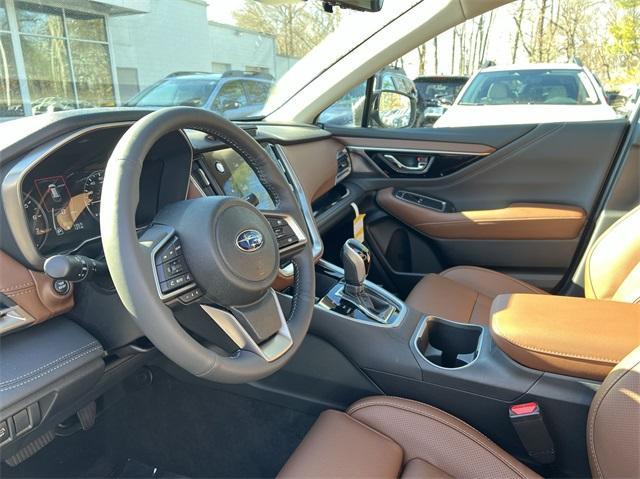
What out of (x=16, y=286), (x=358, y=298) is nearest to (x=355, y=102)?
(x=358, y=298)

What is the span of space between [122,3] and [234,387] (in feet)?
3.88

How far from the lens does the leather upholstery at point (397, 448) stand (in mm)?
1105

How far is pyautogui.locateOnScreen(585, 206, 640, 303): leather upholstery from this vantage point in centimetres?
160

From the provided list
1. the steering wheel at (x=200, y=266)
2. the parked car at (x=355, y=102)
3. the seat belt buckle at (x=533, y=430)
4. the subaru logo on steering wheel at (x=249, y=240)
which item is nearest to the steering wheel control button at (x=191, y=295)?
the steering wheel at (x=200, y=266)

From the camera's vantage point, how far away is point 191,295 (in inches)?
37.6

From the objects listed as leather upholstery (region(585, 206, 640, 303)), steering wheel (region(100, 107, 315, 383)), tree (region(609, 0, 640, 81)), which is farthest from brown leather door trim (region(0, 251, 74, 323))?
tree (region(609, 0, 640, 81))

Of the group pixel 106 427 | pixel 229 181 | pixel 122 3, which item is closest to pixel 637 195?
pixel 229 181

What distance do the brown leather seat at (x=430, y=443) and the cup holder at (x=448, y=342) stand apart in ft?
0.76

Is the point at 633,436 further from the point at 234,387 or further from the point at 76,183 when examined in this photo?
the point at 76,183

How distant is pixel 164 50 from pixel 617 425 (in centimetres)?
162

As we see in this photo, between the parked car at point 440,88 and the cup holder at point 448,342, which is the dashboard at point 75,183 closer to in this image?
the cup holder at point 448,342

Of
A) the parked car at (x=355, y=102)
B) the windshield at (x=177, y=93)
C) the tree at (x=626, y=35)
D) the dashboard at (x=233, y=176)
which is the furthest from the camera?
the tree at (x=626, y=35)

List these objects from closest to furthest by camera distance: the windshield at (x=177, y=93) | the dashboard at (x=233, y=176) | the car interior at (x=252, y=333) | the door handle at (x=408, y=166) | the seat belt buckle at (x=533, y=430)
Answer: the car interior at (x=252, y=333), the seat belt buckle at (x=533, y=430), the dashboard at (x=233, y=176), the windshield at (x=177, y=93), the door handle at (x=408, y=166)

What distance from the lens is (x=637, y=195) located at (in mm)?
2082
